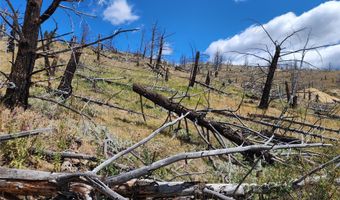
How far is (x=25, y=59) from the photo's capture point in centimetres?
703

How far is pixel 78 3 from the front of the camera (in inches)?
293

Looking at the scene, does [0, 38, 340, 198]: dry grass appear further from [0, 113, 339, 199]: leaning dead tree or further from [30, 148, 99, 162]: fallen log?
[0, 113, 339, 199]: leaning dead tree

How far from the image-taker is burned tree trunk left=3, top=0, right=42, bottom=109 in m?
7.01

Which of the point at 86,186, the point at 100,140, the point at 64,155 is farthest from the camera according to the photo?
the point at 100,140

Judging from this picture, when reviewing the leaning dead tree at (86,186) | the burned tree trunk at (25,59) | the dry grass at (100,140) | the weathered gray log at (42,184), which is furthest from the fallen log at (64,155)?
the burned tree trunk at (25,59)

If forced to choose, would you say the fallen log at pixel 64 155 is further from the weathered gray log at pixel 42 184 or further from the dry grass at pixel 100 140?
the weathered gray log at pixel 42 184

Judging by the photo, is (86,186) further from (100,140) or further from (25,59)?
(25,59)

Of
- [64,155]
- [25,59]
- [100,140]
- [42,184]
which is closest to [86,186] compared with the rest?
[42,184]

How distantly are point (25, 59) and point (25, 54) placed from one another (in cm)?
10

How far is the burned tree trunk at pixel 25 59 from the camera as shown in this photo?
701cm

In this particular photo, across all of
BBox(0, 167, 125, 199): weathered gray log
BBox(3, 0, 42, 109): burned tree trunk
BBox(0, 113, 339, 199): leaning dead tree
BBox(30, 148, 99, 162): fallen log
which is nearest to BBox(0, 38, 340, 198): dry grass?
BBox(30, 148, 99, 162): fallen log

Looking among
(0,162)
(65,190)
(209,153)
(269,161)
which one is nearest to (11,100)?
(0,162)

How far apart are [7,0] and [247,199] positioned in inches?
215

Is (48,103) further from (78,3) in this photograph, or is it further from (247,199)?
(247,199)
